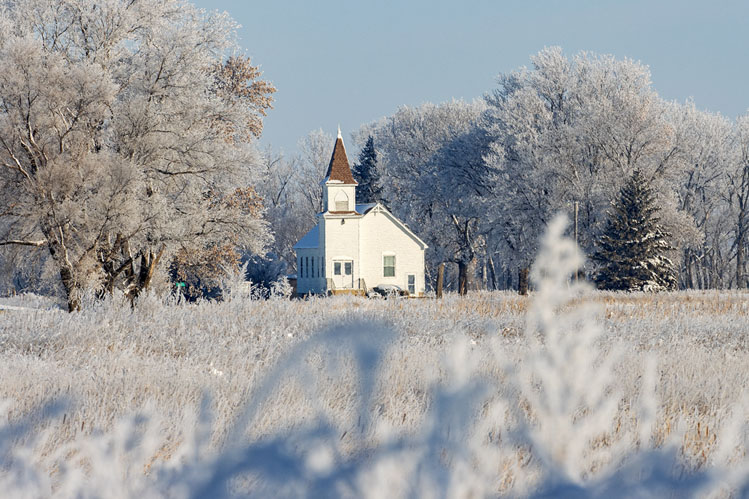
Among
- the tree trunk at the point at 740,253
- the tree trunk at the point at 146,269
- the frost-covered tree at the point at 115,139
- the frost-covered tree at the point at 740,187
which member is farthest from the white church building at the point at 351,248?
the frost-covered tree at the point at 740,187

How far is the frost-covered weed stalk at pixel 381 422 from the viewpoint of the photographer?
441 cm

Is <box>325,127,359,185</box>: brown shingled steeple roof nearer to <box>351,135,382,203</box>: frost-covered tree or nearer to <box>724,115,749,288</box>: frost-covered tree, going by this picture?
<box>351,135,382,203</box>: frost-covered tree

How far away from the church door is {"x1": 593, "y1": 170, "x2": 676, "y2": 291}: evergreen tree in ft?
52.5

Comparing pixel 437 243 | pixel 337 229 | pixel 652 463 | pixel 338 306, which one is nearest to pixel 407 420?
pixel 652 463

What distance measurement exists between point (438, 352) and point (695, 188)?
161 feet

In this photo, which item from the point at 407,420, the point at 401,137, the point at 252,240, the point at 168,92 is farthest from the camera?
the point at 401,137

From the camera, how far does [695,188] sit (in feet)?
173

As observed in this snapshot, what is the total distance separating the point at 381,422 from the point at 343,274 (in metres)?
42.9

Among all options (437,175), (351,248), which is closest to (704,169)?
(437,175)

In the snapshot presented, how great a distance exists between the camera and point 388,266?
50.0 metres

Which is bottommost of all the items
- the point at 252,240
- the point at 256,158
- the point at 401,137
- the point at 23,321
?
the point at 23,321

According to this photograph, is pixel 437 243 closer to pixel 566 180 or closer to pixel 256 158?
pixel 566 180

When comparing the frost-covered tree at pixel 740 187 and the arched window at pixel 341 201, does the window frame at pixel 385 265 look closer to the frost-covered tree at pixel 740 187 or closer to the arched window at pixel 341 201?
the arched window at pixel 341 201

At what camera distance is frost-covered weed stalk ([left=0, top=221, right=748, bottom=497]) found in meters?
4.41
